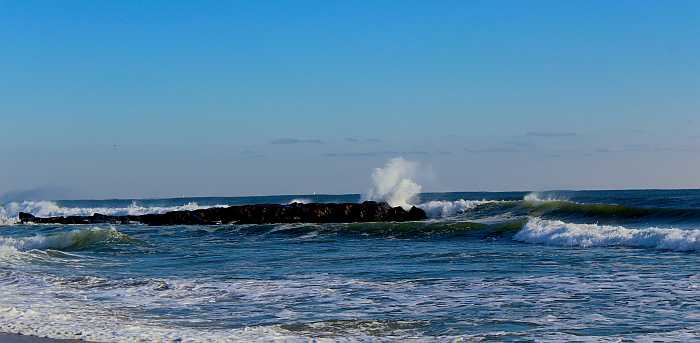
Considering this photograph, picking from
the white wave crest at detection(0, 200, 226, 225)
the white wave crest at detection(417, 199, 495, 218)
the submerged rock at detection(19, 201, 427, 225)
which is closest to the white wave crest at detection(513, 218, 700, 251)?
the submerged rock at detection(19, 201, 427, 225)

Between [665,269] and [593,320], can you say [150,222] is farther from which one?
[593,320]

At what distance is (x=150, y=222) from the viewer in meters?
38.6

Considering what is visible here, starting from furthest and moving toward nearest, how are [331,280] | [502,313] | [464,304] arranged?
1. [331,280]
2. [464,304]
3. [502,313]

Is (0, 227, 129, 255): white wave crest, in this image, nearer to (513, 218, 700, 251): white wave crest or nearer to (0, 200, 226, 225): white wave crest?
(513, 218, 700, 251): white wave crest

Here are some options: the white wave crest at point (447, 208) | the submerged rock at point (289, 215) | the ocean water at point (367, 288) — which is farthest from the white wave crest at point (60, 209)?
the ocean water at point (367, 288)

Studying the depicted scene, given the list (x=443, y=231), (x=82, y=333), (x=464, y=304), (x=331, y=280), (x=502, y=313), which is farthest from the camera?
(x=443, y=231)

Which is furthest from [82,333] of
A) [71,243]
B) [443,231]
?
[443,231]

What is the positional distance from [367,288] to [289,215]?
25.1 m

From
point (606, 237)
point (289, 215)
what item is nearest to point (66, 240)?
point (289, 215)

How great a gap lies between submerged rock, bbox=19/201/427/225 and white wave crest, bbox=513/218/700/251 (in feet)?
42.9

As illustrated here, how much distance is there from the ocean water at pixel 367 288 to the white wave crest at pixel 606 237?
0.18 feet

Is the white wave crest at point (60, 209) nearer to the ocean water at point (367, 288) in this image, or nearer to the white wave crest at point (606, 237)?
the ocean water at point (367, 288)

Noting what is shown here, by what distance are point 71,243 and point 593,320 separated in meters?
19.3

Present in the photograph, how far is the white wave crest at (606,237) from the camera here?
1861 cm
